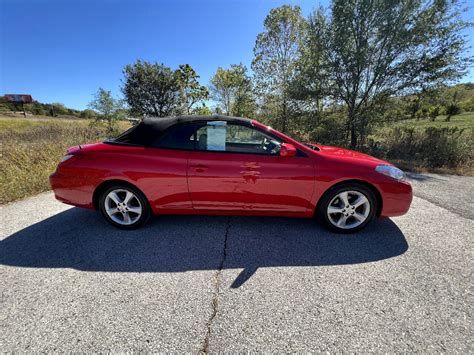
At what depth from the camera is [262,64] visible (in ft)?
46.6

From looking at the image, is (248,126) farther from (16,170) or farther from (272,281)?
(16,170)

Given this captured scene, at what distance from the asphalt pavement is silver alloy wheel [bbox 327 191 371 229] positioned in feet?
0.60

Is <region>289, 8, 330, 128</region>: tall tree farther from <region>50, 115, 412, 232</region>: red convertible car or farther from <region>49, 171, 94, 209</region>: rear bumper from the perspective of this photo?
<region>49, 171, 94, 209</region>: rear bumper

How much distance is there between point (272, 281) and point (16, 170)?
638 cm

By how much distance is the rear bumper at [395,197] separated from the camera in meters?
2.67

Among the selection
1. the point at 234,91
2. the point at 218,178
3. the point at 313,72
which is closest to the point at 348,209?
the point at 218,178

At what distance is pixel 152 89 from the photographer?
1631 centimetres

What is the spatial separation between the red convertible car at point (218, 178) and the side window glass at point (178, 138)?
0.01 m

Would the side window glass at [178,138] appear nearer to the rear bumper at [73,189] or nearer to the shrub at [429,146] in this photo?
the rear bumper at [73,189]

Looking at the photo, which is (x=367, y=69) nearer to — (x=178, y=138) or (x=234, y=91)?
(x=178, y=138)

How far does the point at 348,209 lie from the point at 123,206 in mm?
2987

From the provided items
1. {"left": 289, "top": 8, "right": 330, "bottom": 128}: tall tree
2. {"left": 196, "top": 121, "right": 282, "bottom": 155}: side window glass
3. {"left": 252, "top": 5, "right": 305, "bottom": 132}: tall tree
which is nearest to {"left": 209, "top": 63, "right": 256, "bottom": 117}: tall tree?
{"left": 252, "top": 5, "right": 305, "bottom": 132}: tall tree

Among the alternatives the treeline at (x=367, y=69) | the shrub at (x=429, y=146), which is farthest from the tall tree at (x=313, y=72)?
the shrub at (x=429, y=146)

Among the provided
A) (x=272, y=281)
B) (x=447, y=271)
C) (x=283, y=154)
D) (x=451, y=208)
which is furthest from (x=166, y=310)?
(x=451, y=208)
